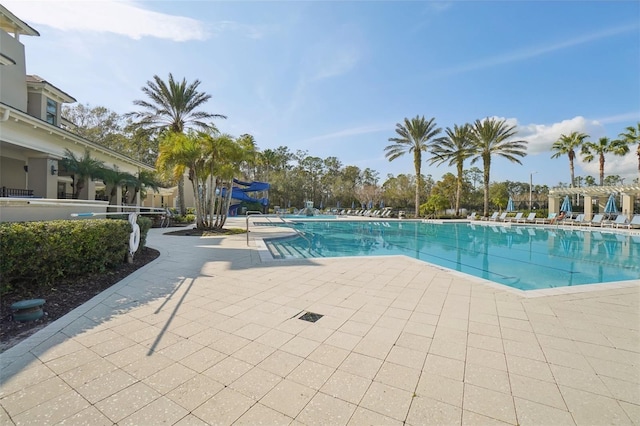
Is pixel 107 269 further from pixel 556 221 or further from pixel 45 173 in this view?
pixel 556 221

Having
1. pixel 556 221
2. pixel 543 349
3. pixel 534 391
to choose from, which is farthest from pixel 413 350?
pixel 556 221

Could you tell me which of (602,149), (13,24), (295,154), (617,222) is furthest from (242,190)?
(602,149)

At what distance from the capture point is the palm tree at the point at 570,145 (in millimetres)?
27578

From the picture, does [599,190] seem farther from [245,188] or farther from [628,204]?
[245,188]

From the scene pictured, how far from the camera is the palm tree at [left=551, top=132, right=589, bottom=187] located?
27.6 meters

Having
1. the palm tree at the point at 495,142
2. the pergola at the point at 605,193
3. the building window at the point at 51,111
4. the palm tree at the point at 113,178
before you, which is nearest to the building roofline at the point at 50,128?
the palm tree at the point at 113,178

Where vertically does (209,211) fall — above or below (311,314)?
above

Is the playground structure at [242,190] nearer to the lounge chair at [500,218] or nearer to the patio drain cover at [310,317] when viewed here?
the lounge chair at [500,218]

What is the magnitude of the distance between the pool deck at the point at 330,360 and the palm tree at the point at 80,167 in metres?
10.0

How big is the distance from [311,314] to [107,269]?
422 centimetres

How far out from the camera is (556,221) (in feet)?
71.6

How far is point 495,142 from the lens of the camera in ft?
86.2

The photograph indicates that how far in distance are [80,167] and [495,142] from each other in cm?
2969

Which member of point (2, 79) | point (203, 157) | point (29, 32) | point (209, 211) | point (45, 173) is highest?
point (29, 32)
